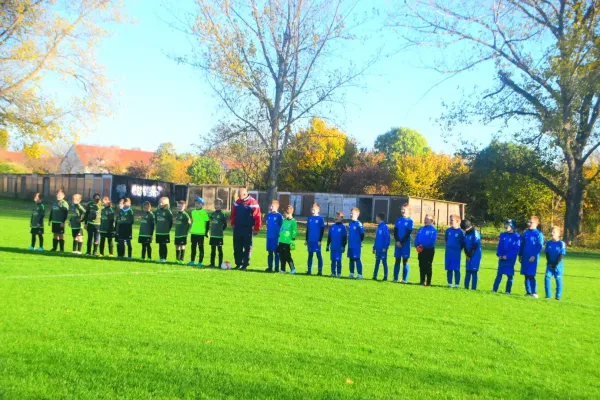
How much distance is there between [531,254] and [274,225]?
643 centimetres

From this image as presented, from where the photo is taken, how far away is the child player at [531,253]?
43.3 feet

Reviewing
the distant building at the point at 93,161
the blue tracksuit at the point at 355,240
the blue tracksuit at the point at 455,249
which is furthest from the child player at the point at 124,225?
the distant building at the point at 93,161

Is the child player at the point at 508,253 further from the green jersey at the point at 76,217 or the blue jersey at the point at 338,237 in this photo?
the green jersey at the point at 76,217

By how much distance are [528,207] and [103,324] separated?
154 feet

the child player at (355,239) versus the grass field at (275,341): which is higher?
the child player at (355,239)

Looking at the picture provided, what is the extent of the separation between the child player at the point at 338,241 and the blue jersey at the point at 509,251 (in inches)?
152

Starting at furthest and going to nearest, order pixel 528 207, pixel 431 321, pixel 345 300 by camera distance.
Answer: pixel 528 207 < pixel 345 300 < pixel 431 321

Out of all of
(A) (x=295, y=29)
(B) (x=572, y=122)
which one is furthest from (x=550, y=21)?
(A) (x=295, y=29)

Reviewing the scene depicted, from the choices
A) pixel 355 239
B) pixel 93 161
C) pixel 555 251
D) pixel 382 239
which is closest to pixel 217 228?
pixel 355 239

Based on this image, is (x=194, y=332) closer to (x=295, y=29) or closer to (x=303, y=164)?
(x=295, y=29)

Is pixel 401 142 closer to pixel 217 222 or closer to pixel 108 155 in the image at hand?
pixel 108 155

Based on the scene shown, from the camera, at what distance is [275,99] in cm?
3925

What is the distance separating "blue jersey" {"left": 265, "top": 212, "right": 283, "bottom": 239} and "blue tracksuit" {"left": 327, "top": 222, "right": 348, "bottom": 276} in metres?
1.39

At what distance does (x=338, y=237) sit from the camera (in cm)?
1498
